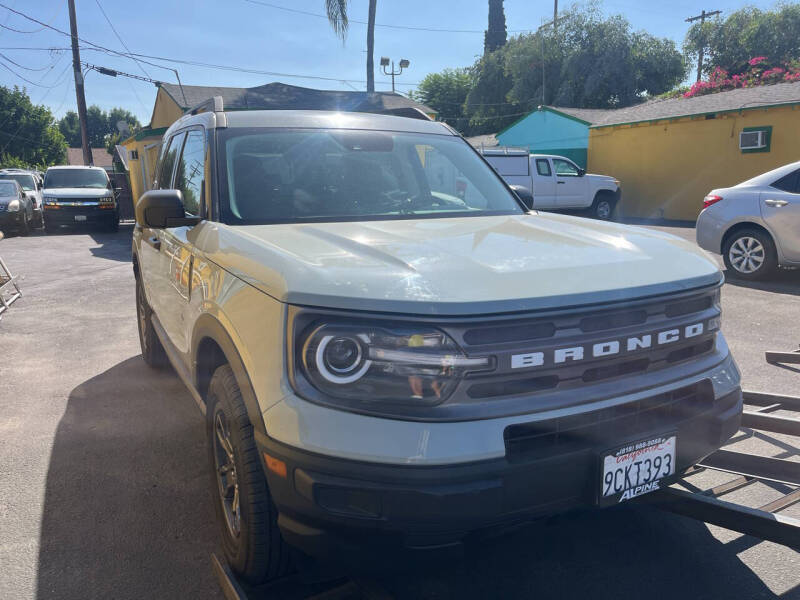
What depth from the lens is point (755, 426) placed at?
3057 mm

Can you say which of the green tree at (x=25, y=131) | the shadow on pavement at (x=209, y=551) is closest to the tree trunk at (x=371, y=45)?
the shadow on pavement at (x=209, y=551)

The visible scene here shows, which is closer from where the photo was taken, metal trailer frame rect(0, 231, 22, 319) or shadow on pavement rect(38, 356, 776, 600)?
shadow on pavement rect(38, 356, 776, 600)

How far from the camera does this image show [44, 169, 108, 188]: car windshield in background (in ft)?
61.1

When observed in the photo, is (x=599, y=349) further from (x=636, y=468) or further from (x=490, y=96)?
(x=490, y=96)

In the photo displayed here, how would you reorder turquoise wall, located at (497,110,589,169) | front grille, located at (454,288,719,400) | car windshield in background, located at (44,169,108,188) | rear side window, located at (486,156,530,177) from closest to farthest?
front grille, located at (454,288,719,400)
rear side window, located at (486,156,530,177)
car windshield in background, located at (44,169,108,188)
turquoise wall, located at (497,110,589,169)

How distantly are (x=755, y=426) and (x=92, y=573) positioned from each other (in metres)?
3.01

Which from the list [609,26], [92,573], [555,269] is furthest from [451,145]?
[609,26]

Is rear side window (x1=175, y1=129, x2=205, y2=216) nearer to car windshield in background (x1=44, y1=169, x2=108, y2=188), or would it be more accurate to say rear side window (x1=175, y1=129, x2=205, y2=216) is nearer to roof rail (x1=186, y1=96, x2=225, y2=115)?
roof rail (x1=186, y1=96, x2=225, y2=115)

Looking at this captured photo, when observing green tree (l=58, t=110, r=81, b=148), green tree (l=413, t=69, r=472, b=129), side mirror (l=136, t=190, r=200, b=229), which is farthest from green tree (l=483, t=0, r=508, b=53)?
green tree (l=58, t=110, r=81, b=148)

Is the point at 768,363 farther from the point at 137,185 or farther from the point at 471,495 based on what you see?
the point at 137,185

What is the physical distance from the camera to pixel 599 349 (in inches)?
77.9

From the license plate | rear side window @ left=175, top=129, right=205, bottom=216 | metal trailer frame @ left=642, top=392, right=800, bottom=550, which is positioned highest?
rear side window @ left=175, top=129, right=205, bottom=216

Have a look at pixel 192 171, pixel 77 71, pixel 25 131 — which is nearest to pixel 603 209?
pixel 192 171

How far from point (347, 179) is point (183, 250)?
2.92 ft
